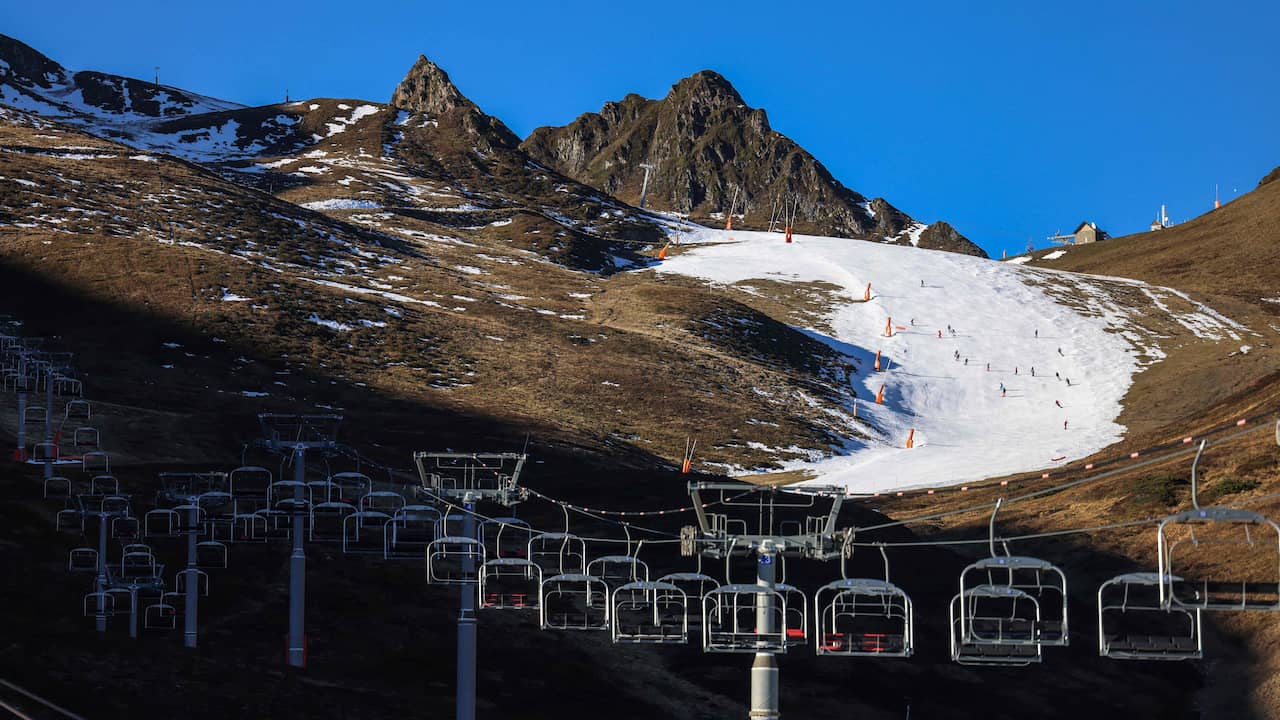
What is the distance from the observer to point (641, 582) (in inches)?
1439

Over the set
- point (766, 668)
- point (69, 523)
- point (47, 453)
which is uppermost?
point (47, 453)

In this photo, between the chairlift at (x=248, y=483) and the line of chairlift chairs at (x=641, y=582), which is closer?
the line of chairlift chairs at (x=641, y=582)

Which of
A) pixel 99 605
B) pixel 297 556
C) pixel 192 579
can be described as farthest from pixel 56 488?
pixel 297 556

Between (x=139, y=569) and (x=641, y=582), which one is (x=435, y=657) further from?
(x=641, y=582)

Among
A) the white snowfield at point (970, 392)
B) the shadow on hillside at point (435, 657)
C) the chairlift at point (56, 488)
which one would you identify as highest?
the white snowfield at point (970, 392)

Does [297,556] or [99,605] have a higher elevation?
[297,556]

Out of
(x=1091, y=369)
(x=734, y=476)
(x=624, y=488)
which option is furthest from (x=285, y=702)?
(x=1091, y=369)

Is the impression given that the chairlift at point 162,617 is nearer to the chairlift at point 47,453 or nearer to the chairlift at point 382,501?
the chairlift at point 47,453

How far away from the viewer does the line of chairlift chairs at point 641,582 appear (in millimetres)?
30812

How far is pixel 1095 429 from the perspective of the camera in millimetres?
146250

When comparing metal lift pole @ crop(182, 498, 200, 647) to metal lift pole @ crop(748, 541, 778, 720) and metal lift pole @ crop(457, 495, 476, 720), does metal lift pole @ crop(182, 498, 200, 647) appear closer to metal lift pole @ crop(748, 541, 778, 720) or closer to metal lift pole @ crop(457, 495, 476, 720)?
metal lift pole @ crop(457, 495, 476, 720)

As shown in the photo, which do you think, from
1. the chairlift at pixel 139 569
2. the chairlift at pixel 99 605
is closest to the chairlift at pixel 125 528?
the chairlift at pixel 139 569

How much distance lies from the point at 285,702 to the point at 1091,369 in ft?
467

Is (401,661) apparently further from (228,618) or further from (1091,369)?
(1091,369)
